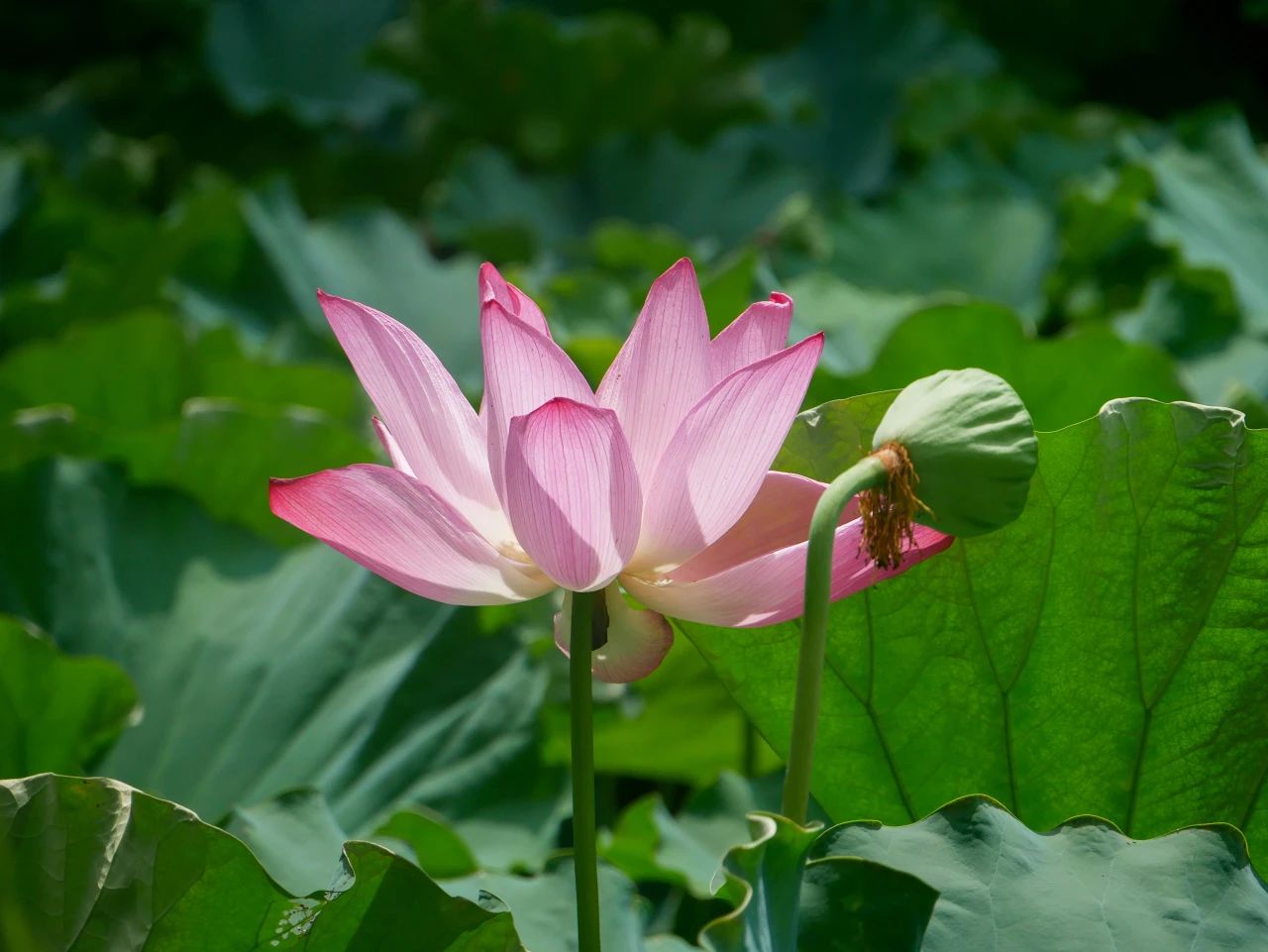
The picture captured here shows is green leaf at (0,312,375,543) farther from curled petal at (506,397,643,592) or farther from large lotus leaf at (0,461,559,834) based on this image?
curled petal at (506,397,643,592)

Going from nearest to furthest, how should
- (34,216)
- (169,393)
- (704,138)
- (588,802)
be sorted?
1. (588,802)
2. (169,393)
3. (34,216)
4. (704,138)

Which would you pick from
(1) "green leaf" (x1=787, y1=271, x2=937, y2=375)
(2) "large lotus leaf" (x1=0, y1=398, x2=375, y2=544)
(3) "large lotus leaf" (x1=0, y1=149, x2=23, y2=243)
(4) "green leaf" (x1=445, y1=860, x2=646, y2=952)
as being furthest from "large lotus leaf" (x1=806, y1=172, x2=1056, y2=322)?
(4) "green leaf" (x1=445, y1=860, x2=646, y2=952)

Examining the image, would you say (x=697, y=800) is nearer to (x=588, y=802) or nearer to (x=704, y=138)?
(x=588, y=802)

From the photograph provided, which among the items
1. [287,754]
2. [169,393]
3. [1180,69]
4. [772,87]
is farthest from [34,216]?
[1180,69]

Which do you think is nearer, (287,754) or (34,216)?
(287,754)

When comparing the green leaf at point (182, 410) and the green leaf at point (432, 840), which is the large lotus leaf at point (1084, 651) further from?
the green leaf at point (182, 410)

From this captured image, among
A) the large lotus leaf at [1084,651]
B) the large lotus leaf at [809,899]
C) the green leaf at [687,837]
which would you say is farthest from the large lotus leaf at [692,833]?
the large lotus leaf at [809,899]
